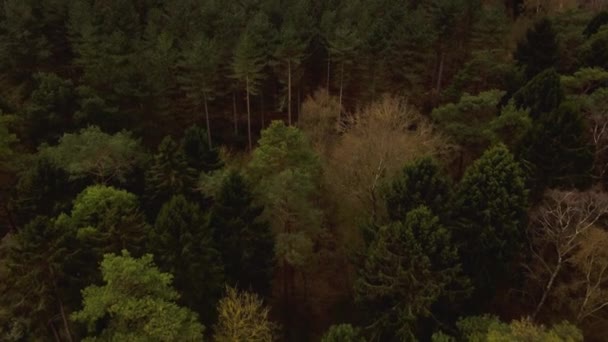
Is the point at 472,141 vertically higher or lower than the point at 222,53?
lower

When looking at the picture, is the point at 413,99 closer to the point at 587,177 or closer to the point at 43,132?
the point at 587,177

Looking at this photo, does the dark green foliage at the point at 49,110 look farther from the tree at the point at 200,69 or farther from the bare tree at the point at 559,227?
the bare tree at the point at 559,227

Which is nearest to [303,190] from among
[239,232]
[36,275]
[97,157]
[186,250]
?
[239,232]

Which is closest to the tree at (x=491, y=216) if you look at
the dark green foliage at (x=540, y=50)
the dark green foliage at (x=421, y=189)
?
the dark green foliage at (x=421, y=189)

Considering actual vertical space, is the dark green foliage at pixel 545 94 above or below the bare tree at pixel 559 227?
above

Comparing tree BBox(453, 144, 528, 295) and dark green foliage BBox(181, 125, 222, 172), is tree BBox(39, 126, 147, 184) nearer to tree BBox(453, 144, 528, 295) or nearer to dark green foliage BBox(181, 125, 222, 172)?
dark green foliage BBox(181, 125, 222, 172)

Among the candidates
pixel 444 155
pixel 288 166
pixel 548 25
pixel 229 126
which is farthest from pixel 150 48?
pixel 548 25

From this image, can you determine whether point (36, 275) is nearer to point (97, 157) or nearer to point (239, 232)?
point (97, 157)
